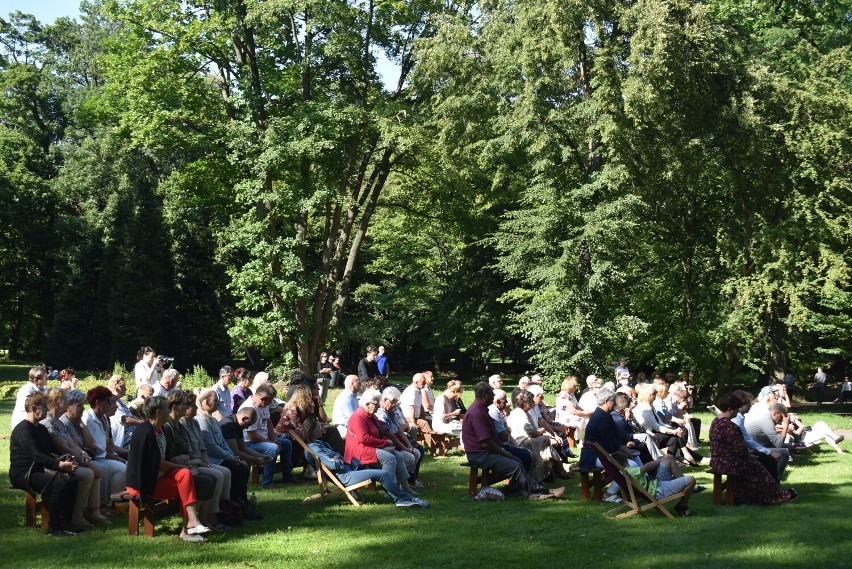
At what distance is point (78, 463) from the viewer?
8031mm

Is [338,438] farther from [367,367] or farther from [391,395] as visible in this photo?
[367,367]

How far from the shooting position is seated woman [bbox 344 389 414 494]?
966 cm

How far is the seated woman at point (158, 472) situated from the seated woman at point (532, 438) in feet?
14.6

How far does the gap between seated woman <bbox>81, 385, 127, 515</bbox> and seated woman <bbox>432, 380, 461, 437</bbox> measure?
17.2 feet

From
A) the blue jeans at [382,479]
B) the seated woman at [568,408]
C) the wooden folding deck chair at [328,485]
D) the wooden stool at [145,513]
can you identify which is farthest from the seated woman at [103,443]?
the seated woman at [568,408]

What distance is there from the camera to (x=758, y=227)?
74.3 feet

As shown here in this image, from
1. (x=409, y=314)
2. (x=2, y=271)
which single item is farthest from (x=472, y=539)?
(x=2, y=271)

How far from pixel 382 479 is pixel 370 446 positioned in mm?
405

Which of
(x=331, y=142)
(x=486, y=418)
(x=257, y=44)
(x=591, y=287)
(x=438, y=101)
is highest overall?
(x=257, y=44)

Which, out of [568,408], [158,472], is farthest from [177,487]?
[568,408]

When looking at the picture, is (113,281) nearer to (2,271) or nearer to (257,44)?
(2,271)

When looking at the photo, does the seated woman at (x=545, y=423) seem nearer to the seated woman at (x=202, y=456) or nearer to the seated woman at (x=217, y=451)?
the seated woman at (x=217, y=451)

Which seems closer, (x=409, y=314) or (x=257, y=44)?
(x=257, y=44)

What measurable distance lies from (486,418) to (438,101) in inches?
633
